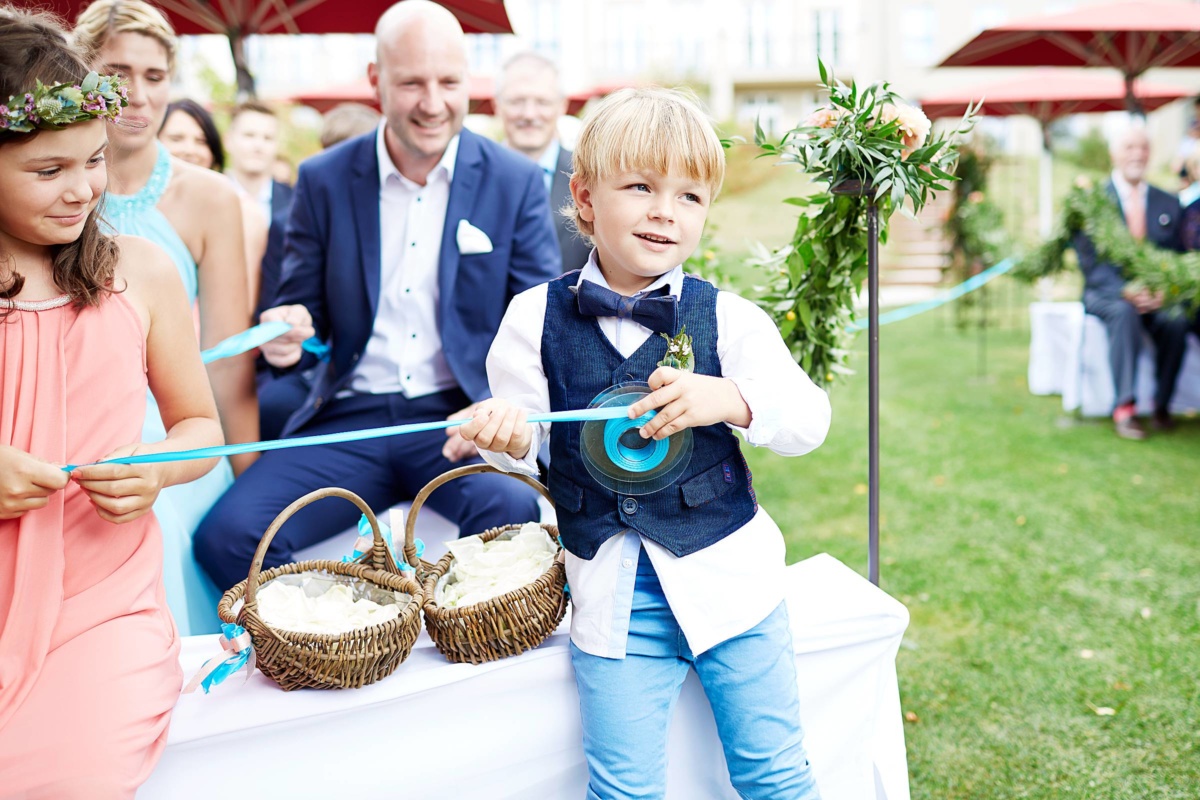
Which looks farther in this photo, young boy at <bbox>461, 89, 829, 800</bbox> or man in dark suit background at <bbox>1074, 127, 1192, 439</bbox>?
man in dark suit background at <bbox>1074, 127, 1192, 439</bbox>

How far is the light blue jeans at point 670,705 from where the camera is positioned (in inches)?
72.1

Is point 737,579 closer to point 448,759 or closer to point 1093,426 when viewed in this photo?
point 448,759

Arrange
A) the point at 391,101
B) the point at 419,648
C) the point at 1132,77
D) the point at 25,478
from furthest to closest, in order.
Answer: the point at 1132,77
the point at 391,101
the point at 419,648
the point at 25,478

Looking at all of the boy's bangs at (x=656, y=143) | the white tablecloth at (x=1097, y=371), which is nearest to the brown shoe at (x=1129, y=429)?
the white tablecloth at (x=1097, y=371)

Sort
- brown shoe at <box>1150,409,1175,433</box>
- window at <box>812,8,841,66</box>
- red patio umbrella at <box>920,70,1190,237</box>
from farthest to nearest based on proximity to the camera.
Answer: window at <box>812,8,841,66</box>, red patio umbrella at <box>920,70,1190,237</box>, brown shoe at <box>1150,409,1175,433</box>

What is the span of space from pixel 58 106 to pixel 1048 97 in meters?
12.7

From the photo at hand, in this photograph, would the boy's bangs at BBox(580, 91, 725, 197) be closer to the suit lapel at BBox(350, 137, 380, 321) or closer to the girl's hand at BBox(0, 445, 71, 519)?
the girl's hand at BBox(0, 445, 71, 519)

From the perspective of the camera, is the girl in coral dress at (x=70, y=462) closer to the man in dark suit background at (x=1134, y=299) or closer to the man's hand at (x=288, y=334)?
the man's hand at (x=288, y=334)

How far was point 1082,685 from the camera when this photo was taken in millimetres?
3211

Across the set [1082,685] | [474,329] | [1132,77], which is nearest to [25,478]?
[474,329]

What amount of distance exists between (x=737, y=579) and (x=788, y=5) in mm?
34225

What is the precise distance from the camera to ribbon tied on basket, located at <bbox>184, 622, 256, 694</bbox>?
72.7 inches

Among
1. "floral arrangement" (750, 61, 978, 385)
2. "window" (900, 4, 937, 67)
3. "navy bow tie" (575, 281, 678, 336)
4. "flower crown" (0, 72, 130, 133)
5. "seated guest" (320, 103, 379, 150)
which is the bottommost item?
"navy bow tie" (575, 281, 678, 336)

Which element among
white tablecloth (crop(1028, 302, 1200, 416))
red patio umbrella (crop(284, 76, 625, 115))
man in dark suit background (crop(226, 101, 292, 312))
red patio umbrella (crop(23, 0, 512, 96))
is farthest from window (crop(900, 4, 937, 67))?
man in dark suit background (crop(226, 101, 292, 312))
